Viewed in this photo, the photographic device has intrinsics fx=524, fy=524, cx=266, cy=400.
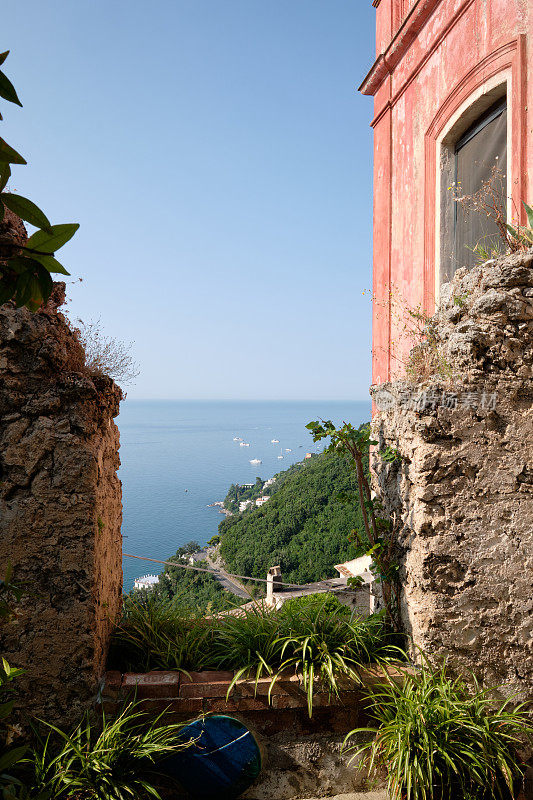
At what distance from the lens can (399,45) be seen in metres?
6.83

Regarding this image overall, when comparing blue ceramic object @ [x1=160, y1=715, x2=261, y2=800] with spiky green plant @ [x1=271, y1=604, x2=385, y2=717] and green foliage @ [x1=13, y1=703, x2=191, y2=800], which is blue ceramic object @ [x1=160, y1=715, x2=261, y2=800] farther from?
spiky green plant @ [x1=271, y1=604, x2=385, y2=717]

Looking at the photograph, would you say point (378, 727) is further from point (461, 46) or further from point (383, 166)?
point (383, 166)

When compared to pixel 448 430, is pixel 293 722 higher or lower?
lower

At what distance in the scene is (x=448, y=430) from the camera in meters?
2.91

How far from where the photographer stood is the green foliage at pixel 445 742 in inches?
101

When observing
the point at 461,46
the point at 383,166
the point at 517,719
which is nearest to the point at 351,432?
the point at 517,719

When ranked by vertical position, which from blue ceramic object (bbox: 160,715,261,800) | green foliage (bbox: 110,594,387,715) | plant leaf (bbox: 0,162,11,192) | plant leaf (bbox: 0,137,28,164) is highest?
plant leaf (bbox: 0,137,28,164)

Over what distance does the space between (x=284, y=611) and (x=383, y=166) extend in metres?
6.40

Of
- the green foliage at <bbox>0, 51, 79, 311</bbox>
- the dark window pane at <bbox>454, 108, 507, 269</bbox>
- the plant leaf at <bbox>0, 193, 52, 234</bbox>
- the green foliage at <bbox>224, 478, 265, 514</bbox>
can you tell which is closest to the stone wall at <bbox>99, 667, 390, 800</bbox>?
the green foliage at <bbox>0, 51, 79, 311</bbox>

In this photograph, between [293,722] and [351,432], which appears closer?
[293,722]

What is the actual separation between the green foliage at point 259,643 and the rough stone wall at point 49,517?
0.34 metres

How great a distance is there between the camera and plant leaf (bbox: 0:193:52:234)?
0.80 m

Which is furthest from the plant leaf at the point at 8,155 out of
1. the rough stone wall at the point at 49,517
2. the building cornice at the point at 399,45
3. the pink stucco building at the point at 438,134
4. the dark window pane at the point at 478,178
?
the building cornice at the point at 399,45

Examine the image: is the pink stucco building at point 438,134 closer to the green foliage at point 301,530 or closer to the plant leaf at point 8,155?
the plant leaf at point 8,155
